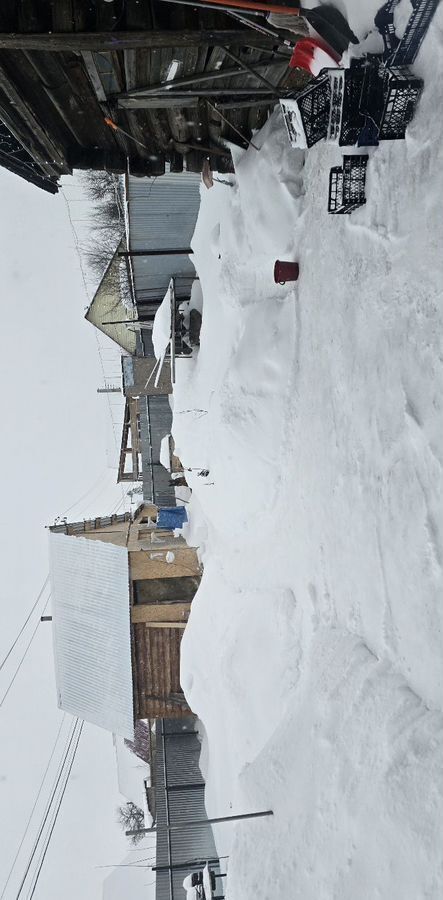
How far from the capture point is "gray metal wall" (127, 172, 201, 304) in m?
10.0

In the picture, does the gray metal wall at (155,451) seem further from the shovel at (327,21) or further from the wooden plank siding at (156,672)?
the shovel at (327,21)

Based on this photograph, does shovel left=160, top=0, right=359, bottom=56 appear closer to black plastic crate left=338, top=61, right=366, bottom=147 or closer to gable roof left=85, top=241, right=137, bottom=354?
black plastic crate left=338, top=61, right=366, bottom=147

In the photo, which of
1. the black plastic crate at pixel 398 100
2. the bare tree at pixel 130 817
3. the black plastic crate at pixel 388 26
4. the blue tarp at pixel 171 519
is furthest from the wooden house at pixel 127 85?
the bare tree at pixel 130 817

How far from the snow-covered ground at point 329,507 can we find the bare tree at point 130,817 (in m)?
21.9

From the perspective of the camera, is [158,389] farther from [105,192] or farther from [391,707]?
[391,707]

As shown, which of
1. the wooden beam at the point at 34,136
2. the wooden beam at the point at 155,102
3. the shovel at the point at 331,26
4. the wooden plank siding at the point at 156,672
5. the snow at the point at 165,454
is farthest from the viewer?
the snow at the point at 165,454

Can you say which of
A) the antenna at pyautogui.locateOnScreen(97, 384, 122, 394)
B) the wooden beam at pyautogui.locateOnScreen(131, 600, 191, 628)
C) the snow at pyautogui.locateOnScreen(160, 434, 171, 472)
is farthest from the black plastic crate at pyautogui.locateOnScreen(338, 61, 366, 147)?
the antenna at pyautogui.locateOnScreen(97, 384, 122, 394)

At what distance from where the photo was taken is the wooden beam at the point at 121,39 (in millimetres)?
5082

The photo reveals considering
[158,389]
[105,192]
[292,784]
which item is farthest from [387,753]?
[105,192]

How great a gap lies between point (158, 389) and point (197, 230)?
658 cm

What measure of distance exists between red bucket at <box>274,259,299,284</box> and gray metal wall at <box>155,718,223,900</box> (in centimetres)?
1226

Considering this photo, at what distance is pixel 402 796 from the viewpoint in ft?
18.6

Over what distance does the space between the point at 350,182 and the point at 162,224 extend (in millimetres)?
6095

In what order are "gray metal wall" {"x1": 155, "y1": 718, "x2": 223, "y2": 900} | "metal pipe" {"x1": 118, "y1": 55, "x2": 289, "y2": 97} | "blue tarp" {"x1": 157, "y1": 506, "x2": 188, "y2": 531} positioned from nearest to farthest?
"metal pipe" {"x1": 118, "y1": 55, "x2": 289, "y2": 97}
"gray metal wall" {"x1": 155, "y1": 718, "x2": 223, "y2": 900}
"blue tarp" {"x1": 157, "y1": 506, "x2": 188, "y2": 531}
